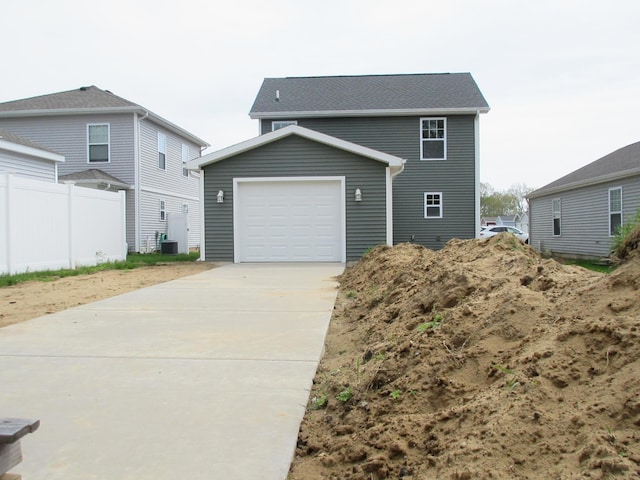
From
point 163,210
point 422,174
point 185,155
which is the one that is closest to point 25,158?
point 163,210

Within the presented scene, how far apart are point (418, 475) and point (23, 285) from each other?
1000 cm

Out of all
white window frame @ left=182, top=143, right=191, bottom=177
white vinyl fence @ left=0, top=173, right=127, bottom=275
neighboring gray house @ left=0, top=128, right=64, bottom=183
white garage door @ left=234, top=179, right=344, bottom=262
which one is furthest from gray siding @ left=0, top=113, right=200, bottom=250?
white garage door @ left=234, top=179, right=344, bottom=262

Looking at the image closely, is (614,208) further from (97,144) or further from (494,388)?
(97,144)

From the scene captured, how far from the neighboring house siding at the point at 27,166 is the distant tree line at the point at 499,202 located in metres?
65.4

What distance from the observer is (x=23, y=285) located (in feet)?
33.7

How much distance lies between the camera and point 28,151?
15461 millimetres

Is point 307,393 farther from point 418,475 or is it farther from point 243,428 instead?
point 418,475

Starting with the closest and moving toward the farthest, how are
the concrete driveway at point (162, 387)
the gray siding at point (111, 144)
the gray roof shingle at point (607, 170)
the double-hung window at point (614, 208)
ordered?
the concrete driveway at point (162, 387), the gray roof shingle at point (607, 170), the double-hung window at point (614, 208), the gray siding at point (111, 144)

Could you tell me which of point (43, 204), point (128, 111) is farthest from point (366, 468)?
point (128, 111)

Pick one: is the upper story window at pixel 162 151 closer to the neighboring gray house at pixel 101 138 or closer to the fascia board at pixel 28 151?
the neighboring gray house at pixel 101 138

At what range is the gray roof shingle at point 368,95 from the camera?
797 inches

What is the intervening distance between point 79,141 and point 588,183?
19.5 metres

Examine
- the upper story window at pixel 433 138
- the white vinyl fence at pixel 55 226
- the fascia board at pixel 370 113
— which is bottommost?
the white vinyl fence at pixel 55 226

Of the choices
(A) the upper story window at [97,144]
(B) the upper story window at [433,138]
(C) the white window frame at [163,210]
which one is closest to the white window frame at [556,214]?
(B) the upper story window at [433,138]
